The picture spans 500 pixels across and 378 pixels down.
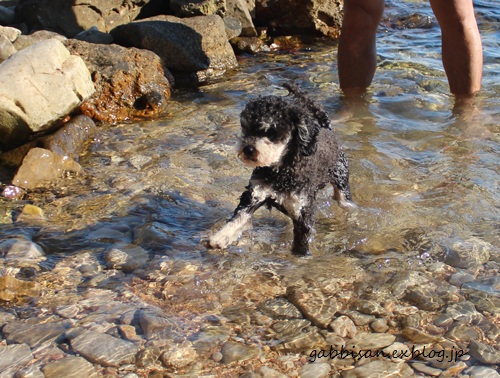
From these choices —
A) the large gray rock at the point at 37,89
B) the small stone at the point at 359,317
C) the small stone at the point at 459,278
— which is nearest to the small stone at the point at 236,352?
the small stone at the point at 359,317

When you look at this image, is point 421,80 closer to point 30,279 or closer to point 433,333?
point 433,333

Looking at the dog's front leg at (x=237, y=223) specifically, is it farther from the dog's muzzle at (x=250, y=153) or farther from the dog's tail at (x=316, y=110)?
the dog's tail at (x=316, y=110)

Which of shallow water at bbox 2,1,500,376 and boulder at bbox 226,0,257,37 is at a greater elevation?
boulder at bbox 226,0,257,37

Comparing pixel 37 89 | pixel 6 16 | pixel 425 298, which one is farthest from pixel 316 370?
pixel 6 16

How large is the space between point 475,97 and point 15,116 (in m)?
5.53

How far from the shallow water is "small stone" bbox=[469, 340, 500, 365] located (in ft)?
2.88

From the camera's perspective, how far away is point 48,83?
6.47 m

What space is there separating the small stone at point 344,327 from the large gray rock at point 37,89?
3913 mm

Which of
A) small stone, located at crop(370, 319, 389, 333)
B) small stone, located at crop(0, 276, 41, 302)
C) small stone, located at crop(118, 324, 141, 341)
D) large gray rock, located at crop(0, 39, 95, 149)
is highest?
large gray rock, located at crop(0, 39, 95, 149)

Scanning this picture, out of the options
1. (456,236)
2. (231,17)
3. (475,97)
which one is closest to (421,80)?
(475,97)

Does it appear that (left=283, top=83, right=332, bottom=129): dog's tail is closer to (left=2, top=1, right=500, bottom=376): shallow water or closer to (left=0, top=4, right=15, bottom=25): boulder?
(left=2, top=1, right=500, bottom=376): shallow water

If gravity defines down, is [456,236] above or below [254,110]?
below

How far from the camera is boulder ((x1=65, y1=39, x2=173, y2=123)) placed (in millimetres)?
7641

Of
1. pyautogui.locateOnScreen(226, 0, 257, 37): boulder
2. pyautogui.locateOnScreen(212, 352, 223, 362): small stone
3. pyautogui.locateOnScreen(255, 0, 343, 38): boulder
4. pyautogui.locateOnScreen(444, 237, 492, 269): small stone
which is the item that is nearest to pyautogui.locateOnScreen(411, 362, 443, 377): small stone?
pyautogui.locateOnScreen(212, 352, 223, 362): small stone
